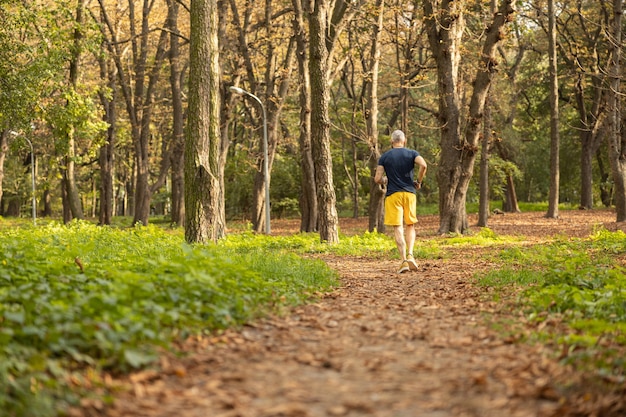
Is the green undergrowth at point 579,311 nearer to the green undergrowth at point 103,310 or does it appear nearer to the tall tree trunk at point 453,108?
the green undergrowth at point 103,310

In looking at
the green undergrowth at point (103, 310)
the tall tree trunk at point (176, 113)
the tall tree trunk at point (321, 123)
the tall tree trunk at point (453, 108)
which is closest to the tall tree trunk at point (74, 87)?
the tall tree trunk at point (176, 113)

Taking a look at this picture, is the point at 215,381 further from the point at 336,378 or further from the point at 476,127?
the point at 476,127

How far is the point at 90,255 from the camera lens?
11.7m

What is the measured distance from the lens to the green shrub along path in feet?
14.0

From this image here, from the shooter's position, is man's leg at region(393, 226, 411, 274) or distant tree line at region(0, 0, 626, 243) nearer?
man's leg at region(393, 226, 411, 274)

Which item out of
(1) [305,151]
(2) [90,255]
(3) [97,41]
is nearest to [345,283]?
(2) [90,255]

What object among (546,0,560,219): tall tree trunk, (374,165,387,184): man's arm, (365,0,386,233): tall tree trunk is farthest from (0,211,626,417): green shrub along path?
(546,0,560,219): tall tree trunk

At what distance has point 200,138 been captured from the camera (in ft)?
48.6

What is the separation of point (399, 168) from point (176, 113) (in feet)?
62.3

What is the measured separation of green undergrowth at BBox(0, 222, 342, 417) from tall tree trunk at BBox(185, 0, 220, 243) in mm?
5119

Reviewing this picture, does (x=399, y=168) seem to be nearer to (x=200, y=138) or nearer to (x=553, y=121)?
(x=200, y=138)

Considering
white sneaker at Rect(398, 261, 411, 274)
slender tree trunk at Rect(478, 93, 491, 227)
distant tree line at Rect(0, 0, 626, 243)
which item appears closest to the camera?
white sneaker at Rect(398, 261, 411, 274)

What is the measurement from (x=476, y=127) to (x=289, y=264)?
1220 centimetres

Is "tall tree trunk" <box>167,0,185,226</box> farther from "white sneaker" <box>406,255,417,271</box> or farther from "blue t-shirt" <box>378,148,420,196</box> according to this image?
"white sneaker" <box>406,255,417,271</box>
